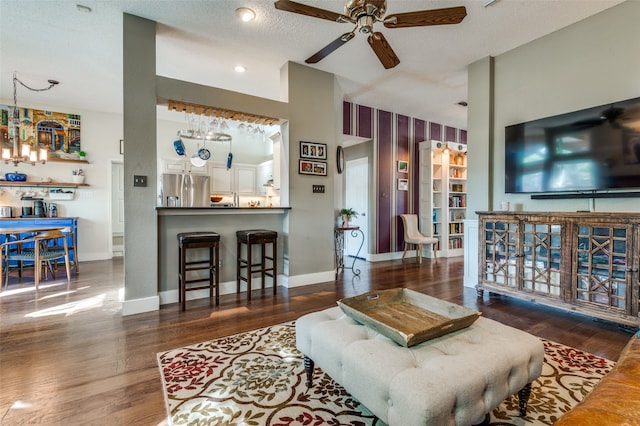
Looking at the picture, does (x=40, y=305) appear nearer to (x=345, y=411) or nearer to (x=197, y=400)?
(x=197, y=400)

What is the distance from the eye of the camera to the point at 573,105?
3166 millimetres

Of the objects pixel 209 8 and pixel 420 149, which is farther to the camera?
pixel 420 149

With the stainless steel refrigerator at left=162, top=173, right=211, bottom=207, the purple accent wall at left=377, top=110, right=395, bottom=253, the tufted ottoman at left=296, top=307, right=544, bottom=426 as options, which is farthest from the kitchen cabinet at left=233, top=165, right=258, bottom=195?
the tufted ottoman at left=296, top=307, right=544, bottom=426

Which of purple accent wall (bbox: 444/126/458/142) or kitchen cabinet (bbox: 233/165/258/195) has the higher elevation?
purple accent wall (bbox: 444/126/458/142)

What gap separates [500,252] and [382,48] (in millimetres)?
2554

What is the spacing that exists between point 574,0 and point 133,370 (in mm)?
4856

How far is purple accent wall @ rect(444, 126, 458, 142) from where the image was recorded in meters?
7.06

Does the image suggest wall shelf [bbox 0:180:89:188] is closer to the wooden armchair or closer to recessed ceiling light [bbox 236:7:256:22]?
recessed ceiling light [bbox 236:7:256:22]

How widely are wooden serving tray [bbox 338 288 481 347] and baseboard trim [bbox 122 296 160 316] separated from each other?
2.29 meters

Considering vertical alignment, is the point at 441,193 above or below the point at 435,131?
below

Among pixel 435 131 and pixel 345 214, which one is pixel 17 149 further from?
pixel 435 131

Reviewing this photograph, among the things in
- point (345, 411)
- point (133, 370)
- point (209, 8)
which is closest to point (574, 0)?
point (209, 8)

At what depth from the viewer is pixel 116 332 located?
2.49 meters

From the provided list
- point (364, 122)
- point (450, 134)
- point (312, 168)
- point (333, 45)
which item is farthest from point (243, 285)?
point (450, 134)
